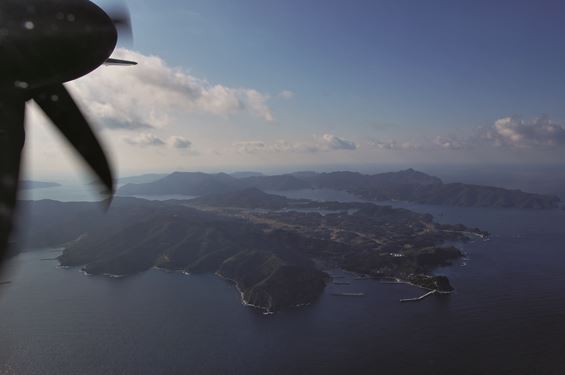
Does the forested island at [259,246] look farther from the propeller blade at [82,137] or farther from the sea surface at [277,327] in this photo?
the propeller blade at [82,137]

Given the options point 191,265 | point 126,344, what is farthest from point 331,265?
point 126,344

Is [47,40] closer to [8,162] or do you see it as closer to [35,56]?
[35,56]

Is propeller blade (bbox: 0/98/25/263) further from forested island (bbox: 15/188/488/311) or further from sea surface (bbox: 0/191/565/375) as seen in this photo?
forested island (bbox: 15/188/488/311)

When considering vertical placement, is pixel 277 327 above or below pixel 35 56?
below

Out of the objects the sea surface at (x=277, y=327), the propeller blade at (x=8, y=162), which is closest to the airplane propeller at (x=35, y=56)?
the propeller blade at (x=8, y=162)

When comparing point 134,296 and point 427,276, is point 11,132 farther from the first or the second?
point 427,276

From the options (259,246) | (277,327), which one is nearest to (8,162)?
(277,327)
